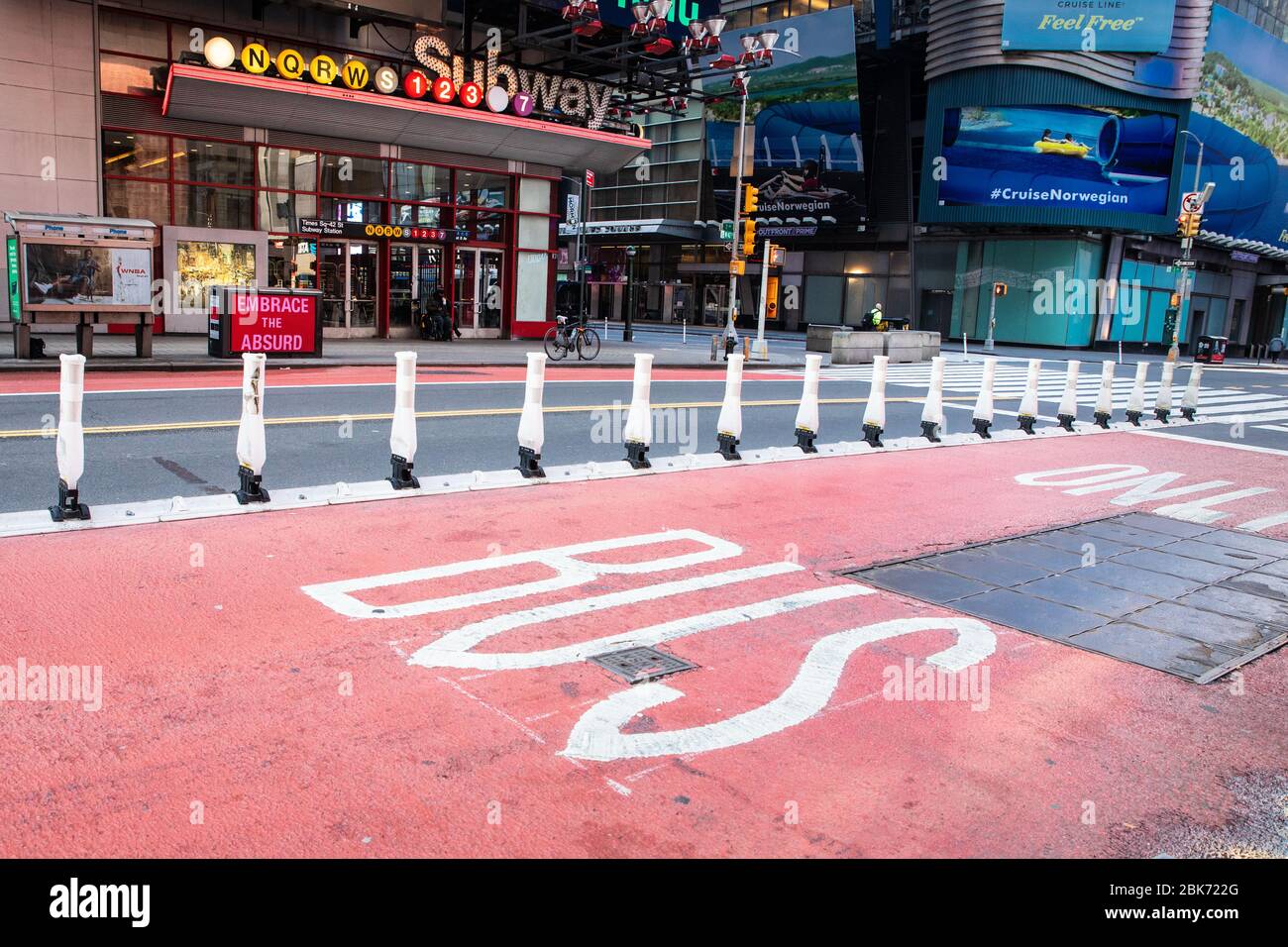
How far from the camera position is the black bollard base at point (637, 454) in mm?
10266

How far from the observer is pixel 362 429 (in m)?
12.1

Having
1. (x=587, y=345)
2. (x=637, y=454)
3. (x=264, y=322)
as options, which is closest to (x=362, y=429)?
(x=637, y=454)

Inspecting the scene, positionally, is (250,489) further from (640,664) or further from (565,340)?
(565,340)

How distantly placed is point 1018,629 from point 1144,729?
1.35 m

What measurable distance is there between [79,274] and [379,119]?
10.6 m

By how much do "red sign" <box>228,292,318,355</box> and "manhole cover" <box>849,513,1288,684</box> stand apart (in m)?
16.3

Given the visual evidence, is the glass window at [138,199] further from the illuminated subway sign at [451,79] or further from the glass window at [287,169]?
the illuminated subway sign at [451,79]

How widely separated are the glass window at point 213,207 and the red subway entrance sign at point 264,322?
270 inches

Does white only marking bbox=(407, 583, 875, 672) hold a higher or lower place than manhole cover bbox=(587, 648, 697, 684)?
higher

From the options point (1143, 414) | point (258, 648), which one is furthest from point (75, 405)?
point (1143, 414)

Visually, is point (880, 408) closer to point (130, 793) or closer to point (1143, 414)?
point (1143, 414)

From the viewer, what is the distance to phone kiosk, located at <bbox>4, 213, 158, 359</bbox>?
1792cm

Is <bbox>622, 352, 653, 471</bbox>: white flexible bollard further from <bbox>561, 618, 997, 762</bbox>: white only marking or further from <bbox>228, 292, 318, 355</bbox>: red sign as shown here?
<bbox>228, 292, 318, 355</bbox>: red sign

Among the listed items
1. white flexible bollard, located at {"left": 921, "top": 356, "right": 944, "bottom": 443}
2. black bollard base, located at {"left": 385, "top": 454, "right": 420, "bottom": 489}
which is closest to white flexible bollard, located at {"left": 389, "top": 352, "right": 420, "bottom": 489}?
black bollard base, located at {"left": 385, "top": 454, "right": 420, "bottom": 489}
